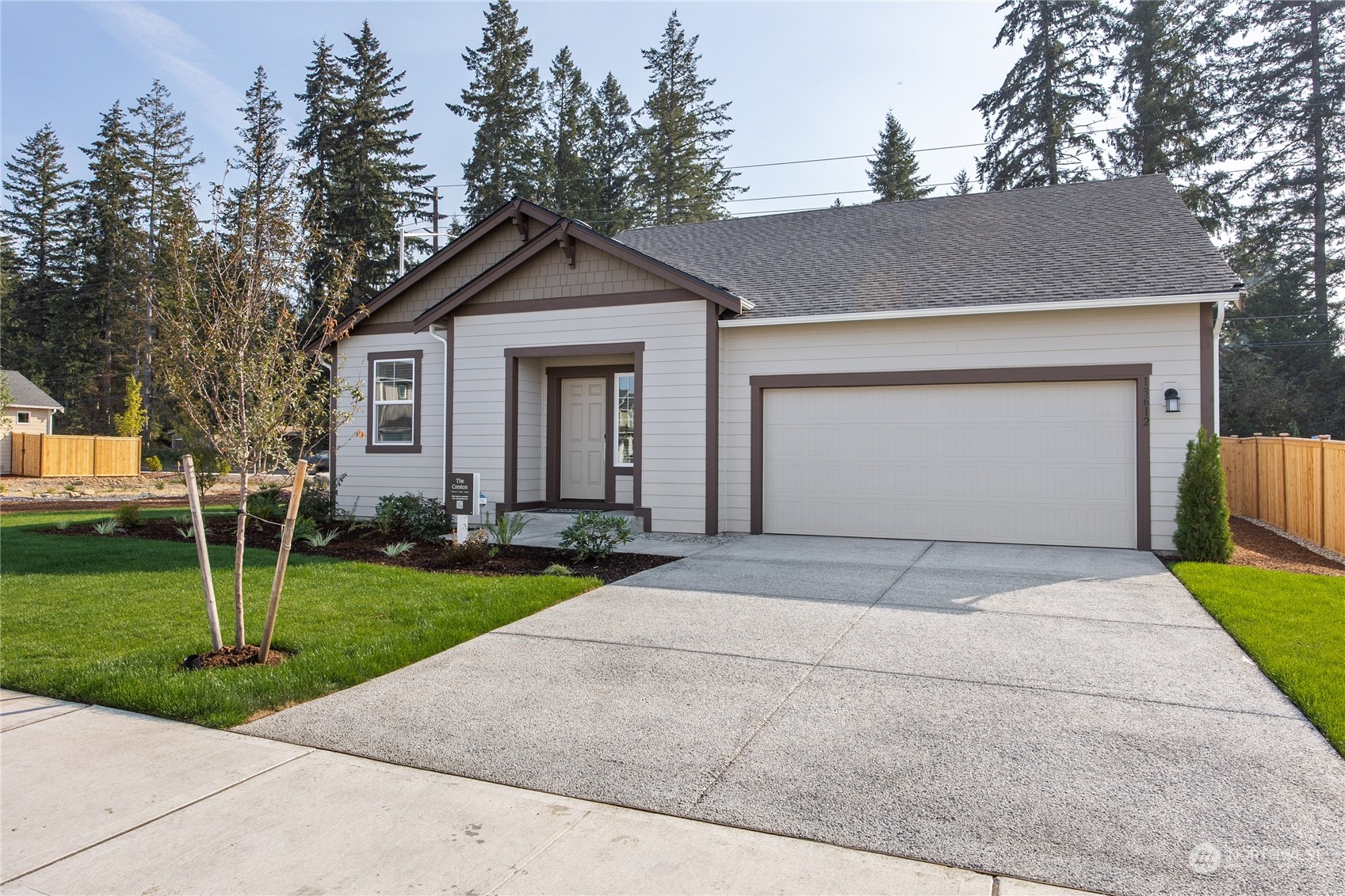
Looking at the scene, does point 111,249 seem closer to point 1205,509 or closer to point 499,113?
point 499,113

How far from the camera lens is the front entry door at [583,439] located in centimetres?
1261

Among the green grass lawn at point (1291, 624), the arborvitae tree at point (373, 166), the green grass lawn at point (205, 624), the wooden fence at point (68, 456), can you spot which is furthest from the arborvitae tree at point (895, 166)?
the wooden fence at point (68, 456)

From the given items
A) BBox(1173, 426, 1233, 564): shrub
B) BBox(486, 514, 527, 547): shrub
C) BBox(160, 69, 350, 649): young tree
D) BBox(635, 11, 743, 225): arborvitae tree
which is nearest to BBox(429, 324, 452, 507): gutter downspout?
BBox(486, 514, 527, 547): shrub

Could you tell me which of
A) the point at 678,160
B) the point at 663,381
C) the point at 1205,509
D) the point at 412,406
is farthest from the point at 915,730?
the point at 678,160

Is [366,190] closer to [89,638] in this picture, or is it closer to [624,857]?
[89,638]

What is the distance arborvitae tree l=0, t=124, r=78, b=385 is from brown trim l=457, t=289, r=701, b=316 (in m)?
37.7

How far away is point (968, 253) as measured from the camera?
11617mm

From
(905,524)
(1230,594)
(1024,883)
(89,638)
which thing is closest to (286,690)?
(89,638)

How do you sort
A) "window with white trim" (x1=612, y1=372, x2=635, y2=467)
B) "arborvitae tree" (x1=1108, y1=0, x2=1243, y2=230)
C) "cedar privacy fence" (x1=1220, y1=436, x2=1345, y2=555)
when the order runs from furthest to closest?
"arborvitae tree" (x1=1108, y1=0, x2=1243, y2=230), "window with white trim" (x1=612, y1=372, x2=635, y2=467), "cedar privacy fence" (x1=1220, y1=436, x2=1345, y2=555)

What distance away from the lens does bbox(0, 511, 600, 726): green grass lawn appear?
4387mm

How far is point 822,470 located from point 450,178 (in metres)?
26.6

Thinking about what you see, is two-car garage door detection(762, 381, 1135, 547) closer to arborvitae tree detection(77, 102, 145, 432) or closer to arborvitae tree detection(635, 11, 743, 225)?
arborvitae tree detection(635, 11, 743, 225)

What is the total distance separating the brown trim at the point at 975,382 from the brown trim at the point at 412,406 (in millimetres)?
5564

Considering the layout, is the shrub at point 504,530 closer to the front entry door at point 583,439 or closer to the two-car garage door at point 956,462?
the front entry door at point 583,439
